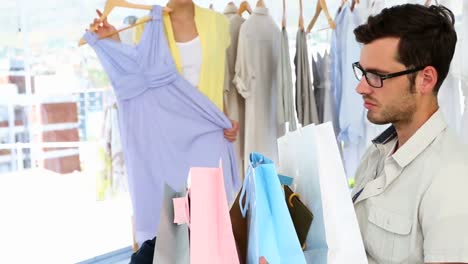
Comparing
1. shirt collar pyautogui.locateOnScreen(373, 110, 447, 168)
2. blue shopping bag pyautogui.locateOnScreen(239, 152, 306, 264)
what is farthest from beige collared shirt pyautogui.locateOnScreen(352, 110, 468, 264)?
blue shopping bag pyautogui.locateOnScreen(239, 152, 306, 264)

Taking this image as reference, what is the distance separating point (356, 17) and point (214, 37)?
0.71m

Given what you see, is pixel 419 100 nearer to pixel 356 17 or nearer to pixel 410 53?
pixel 410 53

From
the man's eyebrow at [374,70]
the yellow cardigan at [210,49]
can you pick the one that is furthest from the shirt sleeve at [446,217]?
the yellow cardigan at [210,49]

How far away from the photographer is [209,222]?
0.69 meters

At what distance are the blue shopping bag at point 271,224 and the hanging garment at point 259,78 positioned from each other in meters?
1.45

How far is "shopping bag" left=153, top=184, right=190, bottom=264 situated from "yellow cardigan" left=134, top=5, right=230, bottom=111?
1.20 metres

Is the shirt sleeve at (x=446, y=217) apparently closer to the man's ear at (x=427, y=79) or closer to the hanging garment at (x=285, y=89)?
the man's ear at (x=427, y=79)

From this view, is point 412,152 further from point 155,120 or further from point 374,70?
point 155,120

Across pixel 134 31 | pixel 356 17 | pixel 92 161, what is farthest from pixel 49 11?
pixel 356 17

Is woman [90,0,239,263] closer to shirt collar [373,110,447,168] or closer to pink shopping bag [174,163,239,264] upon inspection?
shirt collar [373,110,447,168]

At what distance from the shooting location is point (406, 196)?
1.06 meters

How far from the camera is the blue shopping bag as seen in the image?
0.68 m

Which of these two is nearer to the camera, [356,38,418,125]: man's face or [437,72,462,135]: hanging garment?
[356,38,418,125]: man's face


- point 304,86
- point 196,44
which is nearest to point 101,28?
point 196,44
